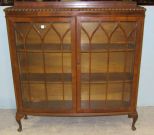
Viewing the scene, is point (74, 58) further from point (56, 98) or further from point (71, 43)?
point (56, 98)

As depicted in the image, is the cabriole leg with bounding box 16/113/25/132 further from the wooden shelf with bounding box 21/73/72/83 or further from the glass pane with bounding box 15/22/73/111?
the wooden shelf with bounding box 21/73/72/83

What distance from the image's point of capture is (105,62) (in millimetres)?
2213

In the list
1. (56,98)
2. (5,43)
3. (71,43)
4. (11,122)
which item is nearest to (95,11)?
(71,43)

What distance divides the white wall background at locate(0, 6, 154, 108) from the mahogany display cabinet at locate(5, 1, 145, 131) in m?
0.43

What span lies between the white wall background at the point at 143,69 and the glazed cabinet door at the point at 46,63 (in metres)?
0.44

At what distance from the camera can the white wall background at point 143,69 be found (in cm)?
242

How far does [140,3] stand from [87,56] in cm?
78

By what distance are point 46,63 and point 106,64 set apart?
55 cm

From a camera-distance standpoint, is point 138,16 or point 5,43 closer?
point 138,16

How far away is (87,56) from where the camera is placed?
2.14 meters

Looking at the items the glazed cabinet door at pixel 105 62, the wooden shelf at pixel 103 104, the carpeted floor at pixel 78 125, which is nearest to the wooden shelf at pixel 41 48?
the glazed cabinet door at pixel 105 62

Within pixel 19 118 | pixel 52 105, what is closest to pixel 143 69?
pixel 52 105

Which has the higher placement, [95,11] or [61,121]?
[95,11]

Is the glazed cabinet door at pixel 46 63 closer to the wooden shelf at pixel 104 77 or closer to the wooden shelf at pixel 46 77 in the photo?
the wooden shelf at pixel 46 77
